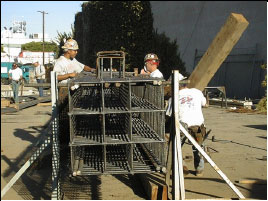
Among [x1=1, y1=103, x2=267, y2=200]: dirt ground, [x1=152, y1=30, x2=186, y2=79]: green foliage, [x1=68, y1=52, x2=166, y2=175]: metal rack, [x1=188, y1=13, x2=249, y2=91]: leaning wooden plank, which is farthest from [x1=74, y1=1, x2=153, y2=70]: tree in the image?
[x1=188, y1=13, x2=249, y2=91]: leaning wooden plank

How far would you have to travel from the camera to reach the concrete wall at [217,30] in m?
19.8

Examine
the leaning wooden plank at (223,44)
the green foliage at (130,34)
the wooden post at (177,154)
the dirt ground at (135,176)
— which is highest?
the green foliage at (130,34)

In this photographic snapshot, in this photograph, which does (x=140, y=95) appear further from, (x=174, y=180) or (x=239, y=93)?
(x=239, y=93)

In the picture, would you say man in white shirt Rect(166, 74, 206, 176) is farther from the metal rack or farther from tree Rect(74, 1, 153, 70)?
tree Rect(74, 1, 153, 70)

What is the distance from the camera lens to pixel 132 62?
15.9 meters

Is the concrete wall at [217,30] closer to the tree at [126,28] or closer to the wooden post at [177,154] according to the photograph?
the tree at [126,28]

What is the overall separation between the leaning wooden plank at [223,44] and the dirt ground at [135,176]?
→ 179cm

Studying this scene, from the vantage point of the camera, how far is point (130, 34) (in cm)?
1555

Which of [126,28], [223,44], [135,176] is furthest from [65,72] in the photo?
[126,28]

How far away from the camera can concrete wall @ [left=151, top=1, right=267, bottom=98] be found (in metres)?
19.8

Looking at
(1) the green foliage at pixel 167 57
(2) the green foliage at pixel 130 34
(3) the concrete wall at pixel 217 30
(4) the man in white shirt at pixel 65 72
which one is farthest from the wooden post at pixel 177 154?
(3) the concrete wall at pixel 217 30

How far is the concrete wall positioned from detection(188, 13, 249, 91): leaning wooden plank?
1522 cm

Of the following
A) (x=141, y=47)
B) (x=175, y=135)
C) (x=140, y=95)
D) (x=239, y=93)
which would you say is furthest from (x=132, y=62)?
(x=175, y=135)

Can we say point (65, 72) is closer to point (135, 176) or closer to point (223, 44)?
point (135, 176)
